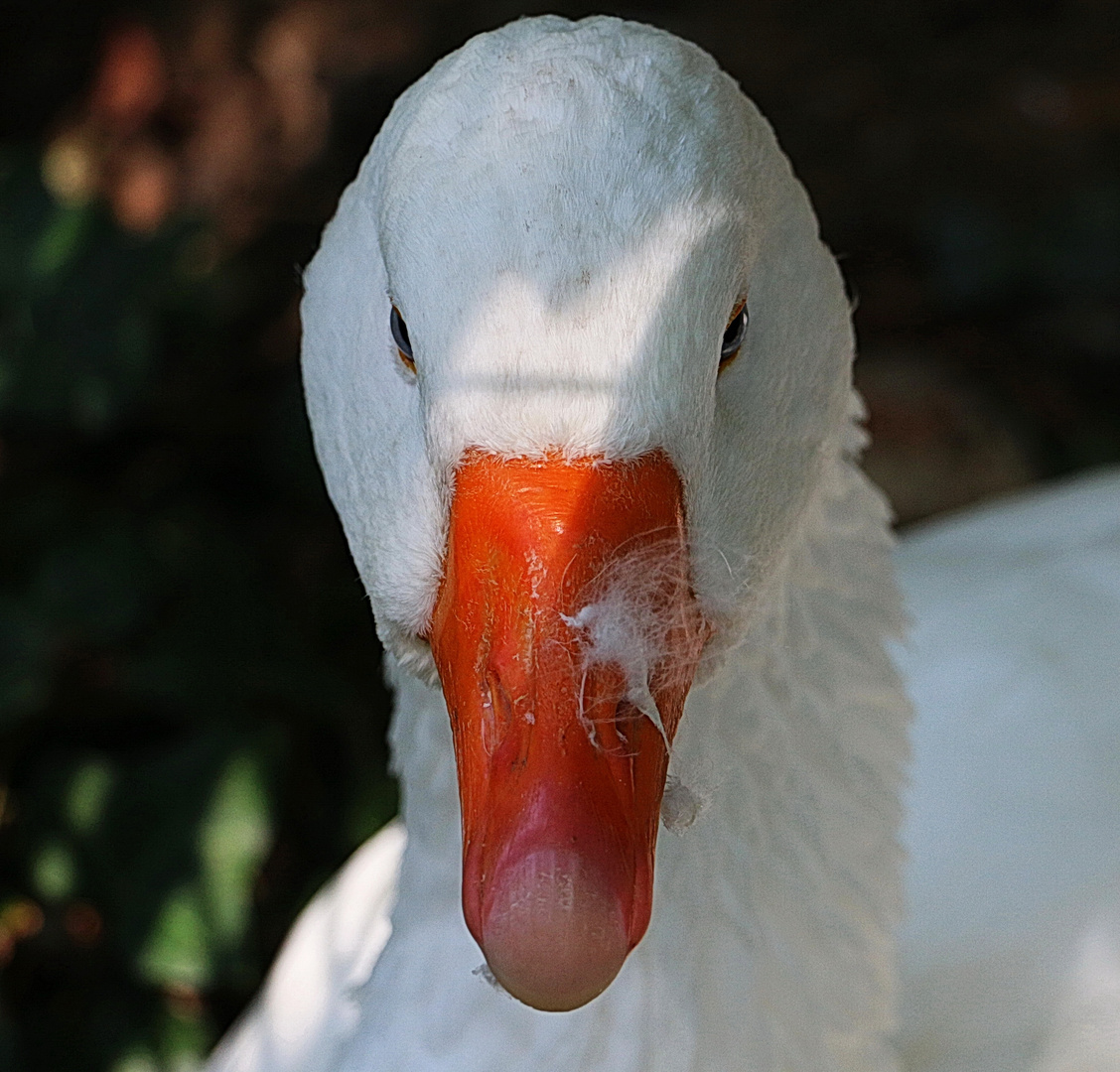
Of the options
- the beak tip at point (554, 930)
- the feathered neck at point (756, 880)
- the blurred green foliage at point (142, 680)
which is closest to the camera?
the beak tip at point (554, 930)

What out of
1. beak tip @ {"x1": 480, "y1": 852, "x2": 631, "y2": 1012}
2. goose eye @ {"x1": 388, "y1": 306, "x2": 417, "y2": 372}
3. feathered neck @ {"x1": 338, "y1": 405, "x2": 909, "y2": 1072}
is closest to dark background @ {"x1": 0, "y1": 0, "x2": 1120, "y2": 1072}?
feathered neck @ {"x1": 338, "y1": 405, "x2": 909, "y2": 1072}

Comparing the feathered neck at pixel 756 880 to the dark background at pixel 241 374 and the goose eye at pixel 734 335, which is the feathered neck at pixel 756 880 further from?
the dark background at pixel 241 374

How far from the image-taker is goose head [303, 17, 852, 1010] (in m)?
1.07

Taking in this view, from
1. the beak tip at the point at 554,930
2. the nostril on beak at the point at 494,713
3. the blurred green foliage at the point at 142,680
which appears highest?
the nostril on beak at the point at 494,713

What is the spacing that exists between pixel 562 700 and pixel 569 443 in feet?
0.60

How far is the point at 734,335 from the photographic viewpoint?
1.21m

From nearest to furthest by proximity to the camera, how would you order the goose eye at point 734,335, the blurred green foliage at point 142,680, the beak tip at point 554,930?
the beak tip at point 554,930 → the goose eye at point 734,335 → the blurred green foliage at point 142,680

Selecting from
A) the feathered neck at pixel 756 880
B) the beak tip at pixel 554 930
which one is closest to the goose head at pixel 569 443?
the beak tip at pixel 554 930

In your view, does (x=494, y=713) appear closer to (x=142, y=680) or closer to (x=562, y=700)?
(x=562, y=700)

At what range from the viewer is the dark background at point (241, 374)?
269cm

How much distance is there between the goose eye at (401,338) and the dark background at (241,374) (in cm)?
154

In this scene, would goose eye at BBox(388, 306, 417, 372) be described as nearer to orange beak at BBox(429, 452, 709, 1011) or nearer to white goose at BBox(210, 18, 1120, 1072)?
white goose at BBox(210, 18, 1120, 1072)

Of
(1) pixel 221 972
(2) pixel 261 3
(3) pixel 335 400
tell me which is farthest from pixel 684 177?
(2) pixel 261 3

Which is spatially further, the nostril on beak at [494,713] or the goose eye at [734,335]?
the goose eye at [734,335]
